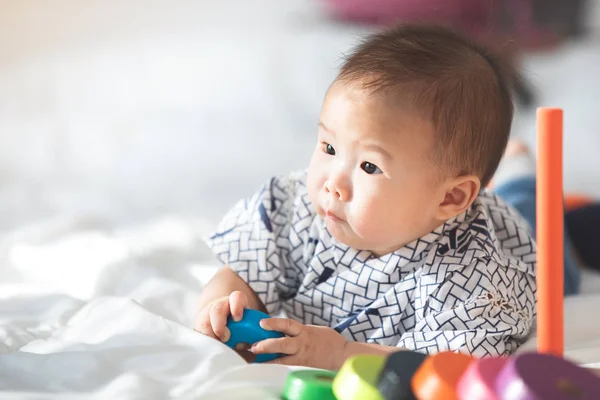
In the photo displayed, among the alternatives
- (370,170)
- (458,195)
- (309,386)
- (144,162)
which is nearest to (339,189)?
(370,170)

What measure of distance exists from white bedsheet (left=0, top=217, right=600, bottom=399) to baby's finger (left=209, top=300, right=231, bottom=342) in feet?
0.11

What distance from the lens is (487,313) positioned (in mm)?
899

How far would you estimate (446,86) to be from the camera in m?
0.85

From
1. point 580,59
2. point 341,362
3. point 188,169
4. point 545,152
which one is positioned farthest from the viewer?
point 580,59

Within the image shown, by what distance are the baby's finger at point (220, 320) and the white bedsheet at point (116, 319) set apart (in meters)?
0.04

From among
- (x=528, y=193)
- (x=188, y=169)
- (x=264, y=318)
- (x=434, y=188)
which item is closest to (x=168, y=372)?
(x=264, y=318)

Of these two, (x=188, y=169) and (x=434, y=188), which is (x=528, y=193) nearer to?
(x=434, y=188)

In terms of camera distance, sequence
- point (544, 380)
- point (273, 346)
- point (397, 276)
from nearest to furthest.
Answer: point (544, 380) < point (273, 346) < point (397, 276)

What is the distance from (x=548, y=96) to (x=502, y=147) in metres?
1.24

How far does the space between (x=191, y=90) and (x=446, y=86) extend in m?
1.30

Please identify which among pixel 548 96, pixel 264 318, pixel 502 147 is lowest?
pixel 548 96

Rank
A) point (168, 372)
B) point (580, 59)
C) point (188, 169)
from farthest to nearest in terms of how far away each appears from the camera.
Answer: point (580, 59) → point (188, 169) → point (168, 372)

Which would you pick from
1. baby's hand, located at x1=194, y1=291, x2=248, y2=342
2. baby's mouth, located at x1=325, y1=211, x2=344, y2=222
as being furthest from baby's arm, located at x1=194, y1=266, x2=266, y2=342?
baby's mouth, located at x1=325, y1=211, x2=344, y2=222

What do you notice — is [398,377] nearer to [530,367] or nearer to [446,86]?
[530,367]
